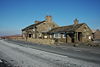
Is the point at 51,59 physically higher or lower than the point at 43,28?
lower

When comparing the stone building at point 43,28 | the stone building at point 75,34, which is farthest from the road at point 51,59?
the stone building at point 43,28

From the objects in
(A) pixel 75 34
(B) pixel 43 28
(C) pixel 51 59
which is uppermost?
(B) pixel 43 28

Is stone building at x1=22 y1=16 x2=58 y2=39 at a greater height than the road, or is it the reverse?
stone building at x1=22 y1=16 x2=58 y2=39

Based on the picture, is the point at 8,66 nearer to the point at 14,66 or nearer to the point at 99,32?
the point at 14,66

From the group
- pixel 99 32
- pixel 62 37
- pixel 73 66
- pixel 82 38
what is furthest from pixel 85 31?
pixel 73 66

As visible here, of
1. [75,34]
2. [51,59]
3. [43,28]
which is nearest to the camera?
[51,59]

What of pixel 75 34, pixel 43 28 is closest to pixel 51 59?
pixel 75 34

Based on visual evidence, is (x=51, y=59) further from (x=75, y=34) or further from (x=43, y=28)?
(x=43, y=28)

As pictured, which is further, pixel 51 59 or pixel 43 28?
pixel 43 28

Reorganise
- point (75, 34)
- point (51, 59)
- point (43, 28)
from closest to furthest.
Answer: point (51, 59), point (75, 34), point (43, 28)

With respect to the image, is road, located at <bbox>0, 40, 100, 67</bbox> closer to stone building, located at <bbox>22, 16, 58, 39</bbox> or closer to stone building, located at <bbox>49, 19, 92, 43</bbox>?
stone building, located at <bbox>49, 19, 92, 43</bbox>

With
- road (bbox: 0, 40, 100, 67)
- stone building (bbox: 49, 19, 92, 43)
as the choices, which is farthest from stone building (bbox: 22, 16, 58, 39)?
road (bbox: 0, 40, 100, 67)

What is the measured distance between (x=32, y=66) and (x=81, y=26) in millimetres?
34699

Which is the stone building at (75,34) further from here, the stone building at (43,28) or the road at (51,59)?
the road at (51,59)
